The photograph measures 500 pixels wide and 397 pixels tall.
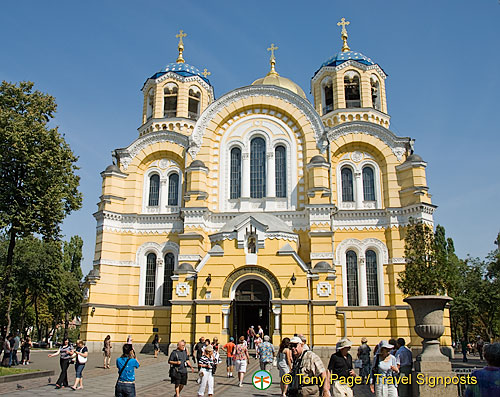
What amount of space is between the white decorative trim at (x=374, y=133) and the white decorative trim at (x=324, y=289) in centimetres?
1080

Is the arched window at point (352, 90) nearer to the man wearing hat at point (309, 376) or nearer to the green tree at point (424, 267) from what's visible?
the green tree at point (424, 267)

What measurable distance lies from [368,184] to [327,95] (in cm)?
837

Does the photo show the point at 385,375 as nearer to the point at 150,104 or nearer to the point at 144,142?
the point at 144,142

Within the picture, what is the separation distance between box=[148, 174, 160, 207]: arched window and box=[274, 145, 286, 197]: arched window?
→ 27.5 ft

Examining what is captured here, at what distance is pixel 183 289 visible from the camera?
27.5 meters

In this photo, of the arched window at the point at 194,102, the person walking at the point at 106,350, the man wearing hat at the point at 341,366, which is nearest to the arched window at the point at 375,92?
the arched window at the point at 194,102

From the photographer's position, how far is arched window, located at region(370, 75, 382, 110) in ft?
116

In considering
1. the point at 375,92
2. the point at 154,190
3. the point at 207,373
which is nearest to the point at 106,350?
the point at 207,373

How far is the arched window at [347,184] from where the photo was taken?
3184 cm

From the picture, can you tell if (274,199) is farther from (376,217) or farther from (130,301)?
(130,301)

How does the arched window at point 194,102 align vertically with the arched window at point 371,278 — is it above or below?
above

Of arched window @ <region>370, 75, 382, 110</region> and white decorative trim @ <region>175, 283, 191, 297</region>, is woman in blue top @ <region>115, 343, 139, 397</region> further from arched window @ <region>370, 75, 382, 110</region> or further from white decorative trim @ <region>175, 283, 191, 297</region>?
arched window @ <region>370, 75, 382, 110</region>

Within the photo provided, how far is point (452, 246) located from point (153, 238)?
108 ft

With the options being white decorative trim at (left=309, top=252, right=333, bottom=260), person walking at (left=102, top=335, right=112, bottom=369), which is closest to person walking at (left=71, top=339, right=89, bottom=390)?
person walking at (left=102, top=335, right=112, bottom=369)
